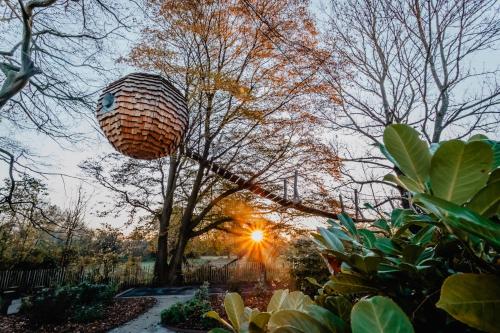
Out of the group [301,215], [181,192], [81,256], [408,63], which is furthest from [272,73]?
[81,256]

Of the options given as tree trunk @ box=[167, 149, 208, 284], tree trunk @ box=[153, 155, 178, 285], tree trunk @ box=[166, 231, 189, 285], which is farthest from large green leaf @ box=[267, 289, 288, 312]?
tree trunk @ box=[166, 231, 189, 285]

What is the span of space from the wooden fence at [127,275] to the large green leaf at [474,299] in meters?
9.10

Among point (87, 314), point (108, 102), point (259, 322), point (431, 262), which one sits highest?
point (108, 102)

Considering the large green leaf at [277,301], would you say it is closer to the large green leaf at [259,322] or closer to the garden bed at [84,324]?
the large green leaf at [259,322]

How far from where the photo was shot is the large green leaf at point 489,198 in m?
0.33

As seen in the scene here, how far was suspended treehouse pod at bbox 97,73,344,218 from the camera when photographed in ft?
5.52

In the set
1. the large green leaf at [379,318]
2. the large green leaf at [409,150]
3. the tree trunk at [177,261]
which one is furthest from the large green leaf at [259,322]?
the tree trunk at [177,261]

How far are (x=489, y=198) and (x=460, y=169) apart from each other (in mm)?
52

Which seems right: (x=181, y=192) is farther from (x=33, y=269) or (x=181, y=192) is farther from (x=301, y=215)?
(x=33, y=269)

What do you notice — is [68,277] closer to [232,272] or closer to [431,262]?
[232,272]

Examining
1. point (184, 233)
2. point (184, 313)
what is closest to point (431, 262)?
point (184, 313)

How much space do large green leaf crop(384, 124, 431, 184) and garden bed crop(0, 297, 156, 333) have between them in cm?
761

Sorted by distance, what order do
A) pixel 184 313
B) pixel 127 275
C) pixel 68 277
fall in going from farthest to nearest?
pixel 127 275
pixel 68 277
pixel 184 313

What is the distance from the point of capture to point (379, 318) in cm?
33
